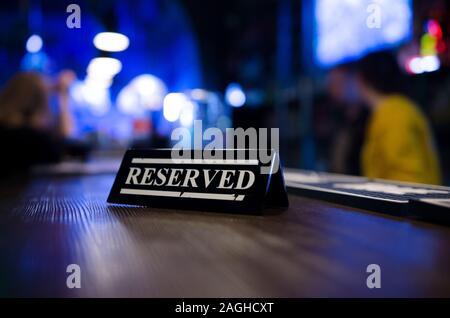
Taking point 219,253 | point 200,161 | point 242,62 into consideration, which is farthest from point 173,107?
point 219,253

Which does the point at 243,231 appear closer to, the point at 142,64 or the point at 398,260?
the point at 398,260

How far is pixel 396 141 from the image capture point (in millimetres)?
1819

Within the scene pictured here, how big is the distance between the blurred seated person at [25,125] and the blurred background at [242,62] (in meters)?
0.67

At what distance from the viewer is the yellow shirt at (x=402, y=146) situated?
1.80 meters

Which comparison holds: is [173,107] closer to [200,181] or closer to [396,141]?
[396,141]

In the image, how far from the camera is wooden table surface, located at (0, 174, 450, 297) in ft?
1.05

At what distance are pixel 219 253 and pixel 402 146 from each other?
1.62 m

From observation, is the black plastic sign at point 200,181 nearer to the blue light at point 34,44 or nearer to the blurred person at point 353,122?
the blurred person at point 353,122

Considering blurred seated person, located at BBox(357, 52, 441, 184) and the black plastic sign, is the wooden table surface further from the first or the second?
blurred seated person, located at BBox(357, 52, 441, 184)

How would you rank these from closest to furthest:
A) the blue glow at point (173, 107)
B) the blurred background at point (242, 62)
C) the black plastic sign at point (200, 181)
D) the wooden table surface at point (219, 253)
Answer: the wooden table surface at point (219, 253) → the black plastic sign at point (200, 181) → the blurred background at point (242, 62) → the blue glow at point (173, 107)

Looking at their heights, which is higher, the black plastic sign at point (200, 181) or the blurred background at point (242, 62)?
the blurred background at point (242, 62)

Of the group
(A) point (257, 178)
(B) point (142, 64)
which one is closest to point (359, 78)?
(A) point (257, 178)

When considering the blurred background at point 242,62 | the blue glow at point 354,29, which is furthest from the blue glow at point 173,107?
the blue glow at point 354,29

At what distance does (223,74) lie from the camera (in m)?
5.42
